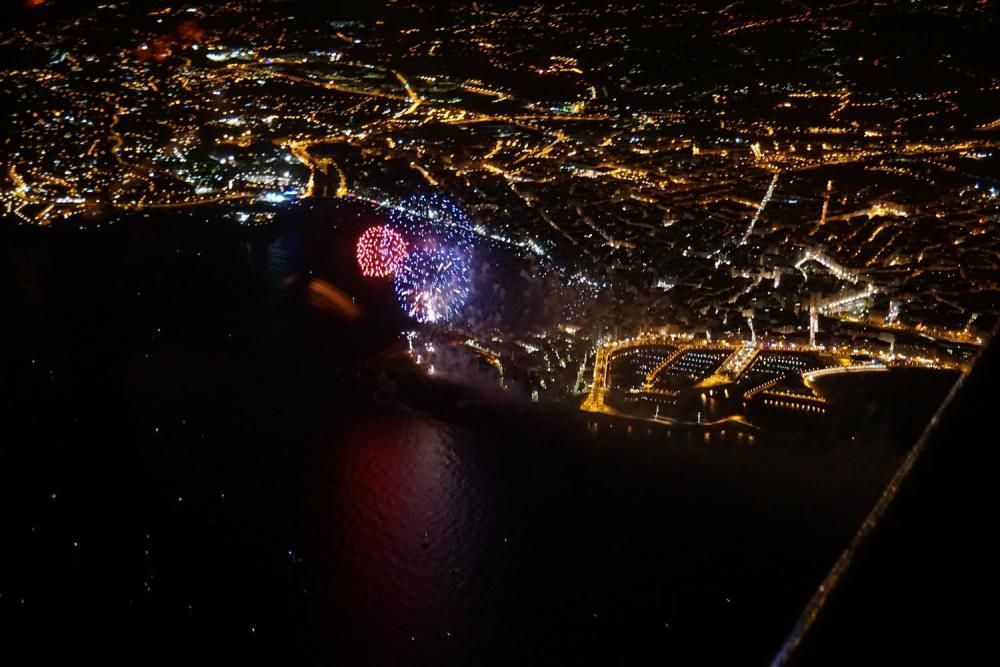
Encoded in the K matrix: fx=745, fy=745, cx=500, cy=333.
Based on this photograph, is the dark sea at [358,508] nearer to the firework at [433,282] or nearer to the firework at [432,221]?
the firework at [433,282]

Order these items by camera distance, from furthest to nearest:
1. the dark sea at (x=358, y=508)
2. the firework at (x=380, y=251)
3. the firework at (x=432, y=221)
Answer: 1. the firework at (x=432, y=221)
2. the firework at (x=380, y=251)
3. the dark sea at (x=358, y=508)

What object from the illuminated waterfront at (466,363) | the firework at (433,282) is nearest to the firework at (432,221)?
the illuminated waterfront at (466,363)

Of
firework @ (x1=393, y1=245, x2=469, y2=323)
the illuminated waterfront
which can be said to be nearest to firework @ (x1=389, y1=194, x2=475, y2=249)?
the illuminated waterfront

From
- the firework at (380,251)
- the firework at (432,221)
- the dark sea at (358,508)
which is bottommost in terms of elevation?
the firework at (432,221)

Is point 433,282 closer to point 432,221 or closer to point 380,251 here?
point 380,251

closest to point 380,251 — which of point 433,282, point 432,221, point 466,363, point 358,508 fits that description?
point 433,282

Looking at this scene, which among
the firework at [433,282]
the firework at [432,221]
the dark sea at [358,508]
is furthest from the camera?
the firework at [432,221]

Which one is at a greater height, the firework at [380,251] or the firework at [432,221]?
the firework at [380,251]
